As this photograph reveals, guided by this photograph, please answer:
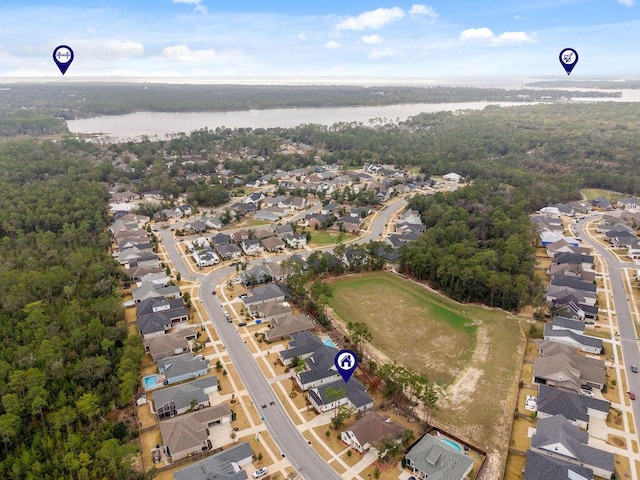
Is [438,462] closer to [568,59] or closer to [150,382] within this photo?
[150,382]

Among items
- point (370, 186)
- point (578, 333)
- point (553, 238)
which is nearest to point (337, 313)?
point (578, 333)

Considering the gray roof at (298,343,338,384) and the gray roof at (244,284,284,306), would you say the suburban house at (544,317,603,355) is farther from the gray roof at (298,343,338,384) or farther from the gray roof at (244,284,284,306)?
the gray roof at (244,284,284,306)

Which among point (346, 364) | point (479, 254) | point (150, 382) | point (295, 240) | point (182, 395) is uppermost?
point (479, 254)

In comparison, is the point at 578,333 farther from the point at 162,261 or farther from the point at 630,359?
the point at 162,261

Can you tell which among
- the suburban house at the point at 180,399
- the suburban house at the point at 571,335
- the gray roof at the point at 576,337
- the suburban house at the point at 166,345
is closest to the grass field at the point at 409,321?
the gray roof at the point at 576,337

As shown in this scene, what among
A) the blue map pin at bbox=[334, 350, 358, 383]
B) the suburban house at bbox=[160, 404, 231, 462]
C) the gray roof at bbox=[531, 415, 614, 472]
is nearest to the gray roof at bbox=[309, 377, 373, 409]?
the blue map pin at bbox=[334, 350, 358, 383]

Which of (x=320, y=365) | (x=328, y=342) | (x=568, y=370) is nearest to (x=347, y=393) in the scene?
(x=320, y=365)
